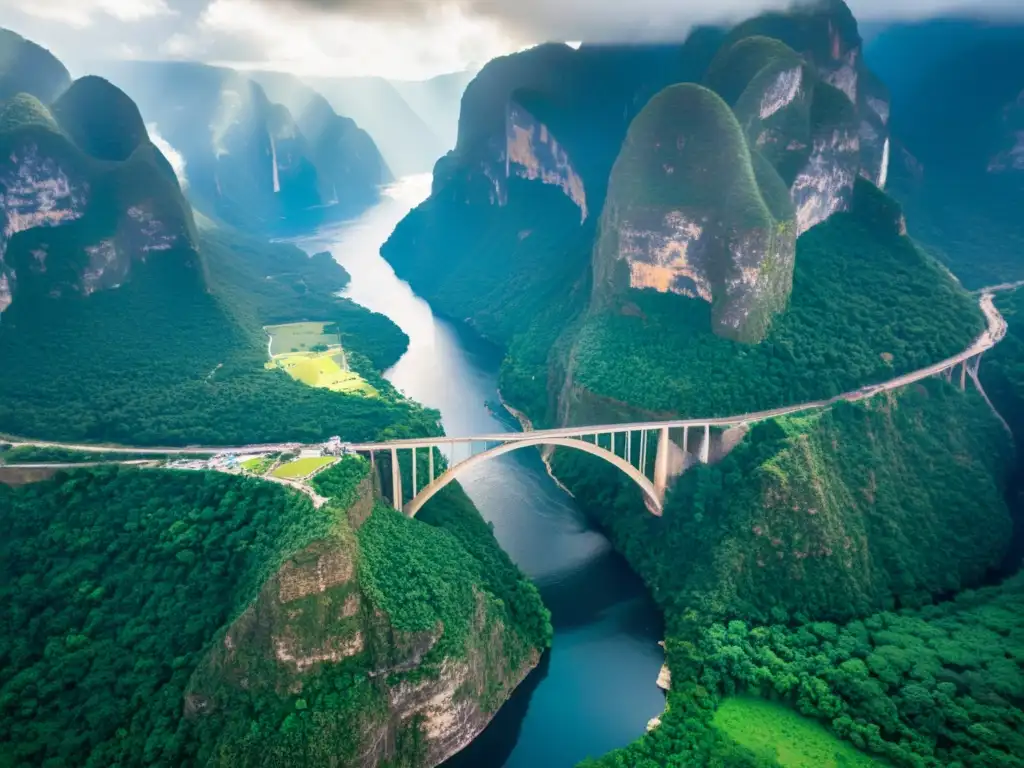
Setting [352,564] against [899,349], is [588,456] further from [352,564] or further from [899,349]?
[352,564]

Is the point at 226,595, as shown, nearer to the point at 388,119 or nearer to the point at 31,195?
the point at 31,195

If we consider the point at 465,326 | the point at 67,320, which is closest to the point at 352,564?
the point at 67,320

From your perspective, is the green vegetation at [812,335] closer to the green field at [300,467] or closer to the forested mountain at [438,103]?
the green field at [300,467]

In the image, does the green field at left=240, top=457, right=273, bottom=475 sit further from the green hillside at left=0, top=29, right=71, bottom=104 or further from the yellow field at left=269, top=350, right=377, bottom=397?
the green hillside at left=0, top=29, right=71, bottom=104

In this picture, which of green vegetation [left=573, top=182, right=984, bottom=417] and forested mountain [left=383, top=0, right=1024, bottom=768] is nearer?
forested mountain [left=383, top=0, right=1024, bottom=768]

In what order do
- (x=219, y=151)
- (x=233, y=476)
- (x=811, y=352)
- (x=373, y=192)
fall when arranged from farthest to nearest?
(x=373, y=192) → (x=219, y=151) → (x=811, y=352) → (x=233, y=476)

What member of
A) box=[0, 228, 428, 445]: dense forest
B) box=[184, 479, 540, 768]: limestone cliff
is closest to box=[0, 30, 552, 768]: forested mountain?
box=[184, 479, 540, 768]: limestone cliff
